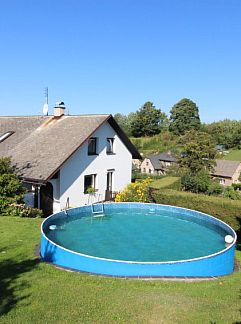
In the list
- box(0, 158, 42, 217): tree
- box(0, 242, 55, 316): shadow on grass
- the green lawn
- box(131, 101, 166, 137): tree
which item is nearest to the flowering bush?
box(0, 158, 42, 217): tree

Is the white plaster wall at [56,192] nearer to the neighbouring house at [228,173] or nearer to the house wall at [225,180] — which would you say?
the neighbouring house at [228,173]

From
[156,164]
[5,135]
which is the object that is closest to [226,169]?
[156,164]

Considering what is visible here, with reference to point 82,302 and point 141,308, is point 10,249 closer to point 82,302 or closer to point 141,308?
point 82,302

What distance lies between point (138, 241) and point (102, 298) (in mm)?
7836

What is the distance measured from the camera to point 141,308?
8477 mm

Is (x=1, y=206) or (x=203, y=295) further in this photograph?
(x=1, y=206)

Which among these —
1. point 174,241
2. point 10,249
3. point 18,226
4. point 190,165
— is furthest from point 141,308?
point 190,165

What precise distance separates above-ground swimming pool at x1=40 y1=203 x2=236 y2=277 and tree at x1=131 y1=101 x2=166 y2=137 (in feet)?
248

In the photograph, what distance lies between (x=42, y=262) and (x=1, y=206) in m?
8.14

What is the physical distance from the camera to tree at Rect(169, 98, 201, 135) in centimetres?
10144

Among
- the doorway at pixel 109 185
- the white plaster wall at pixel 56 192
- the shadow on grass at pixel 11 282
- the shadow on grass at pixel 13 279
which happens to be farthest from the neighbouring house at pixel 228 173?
the shadow on grass at pixel 11 282

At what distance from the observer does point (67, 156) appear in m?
21.8

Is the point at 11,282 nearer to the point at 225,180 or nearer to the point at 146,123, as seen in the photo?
the point at 225,180

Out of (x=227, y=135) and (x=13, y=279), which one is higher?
(x=227, y=135)
